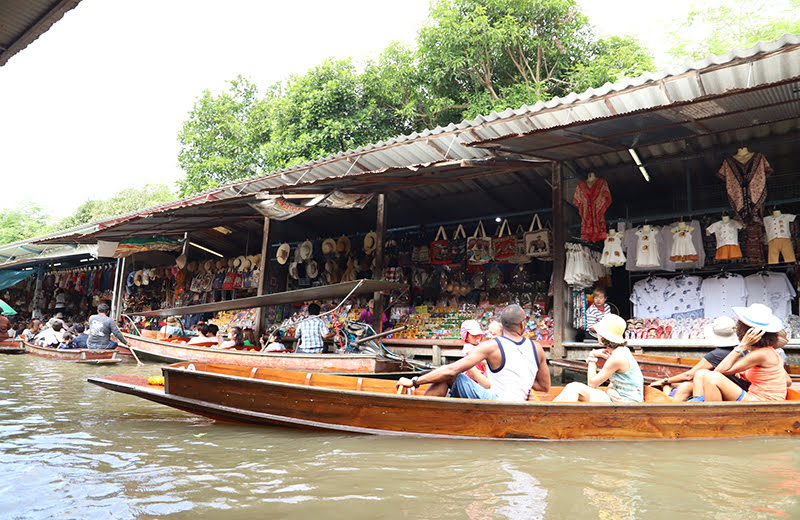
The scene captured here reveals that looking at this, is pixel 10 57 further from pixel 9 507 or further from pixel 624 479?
pixel 624 479

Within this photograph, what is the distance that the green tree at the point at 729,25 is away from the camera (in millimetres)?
18578

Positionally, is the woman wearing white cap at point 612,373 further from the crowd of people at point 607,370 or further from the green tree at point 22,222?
the green tree at point 22,222

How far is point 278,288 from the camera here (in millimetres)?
14000

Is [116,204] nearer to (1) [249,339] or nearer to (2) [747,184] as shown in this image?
(1) [249,339]

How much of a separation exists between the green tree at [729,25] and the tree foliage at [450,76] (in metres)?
3.97

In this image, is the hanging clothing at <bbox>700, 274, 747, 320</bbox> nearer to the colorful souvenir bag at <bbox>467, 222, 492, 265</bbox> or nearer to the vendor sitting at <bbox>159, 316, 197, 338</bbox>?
the colorful souvenir bag at <bbox>467, 222, 492, 265</bbox>

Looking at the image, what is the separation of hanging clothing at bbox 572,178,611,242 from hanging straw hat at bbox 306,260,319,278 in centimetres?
638

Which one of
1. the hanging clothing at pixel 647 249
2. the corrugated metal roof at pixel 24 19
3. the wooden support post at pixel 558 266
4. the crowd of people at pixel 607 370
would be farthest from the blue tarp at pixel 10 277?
the hanging clothing at pixel 647 249

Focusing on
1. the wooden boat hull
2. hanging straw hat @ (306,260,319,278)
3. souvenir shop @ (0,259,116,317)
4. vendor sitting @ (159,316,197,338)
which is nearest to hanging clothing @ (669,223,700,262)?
the wooden boat hull

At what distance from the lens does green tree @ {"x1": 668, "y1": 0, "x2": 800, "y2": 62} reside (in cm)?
1858

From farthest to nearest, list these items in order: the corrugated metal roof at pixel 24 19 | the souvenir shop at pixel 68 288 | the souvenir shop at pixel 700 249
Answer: the souvenir shop at pixel 68 288 < the souvenir shop at pixel 700 249 < the corrugated metal roof at pixel 24 19

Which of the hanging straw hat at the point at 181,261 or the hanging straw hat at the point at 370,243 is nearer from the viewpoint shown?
the hanging straw hat at the point at 370,243

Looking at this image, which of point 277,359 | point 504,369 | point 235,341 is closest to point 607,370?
point 504,369

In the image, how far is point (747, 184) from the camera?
7.37m
